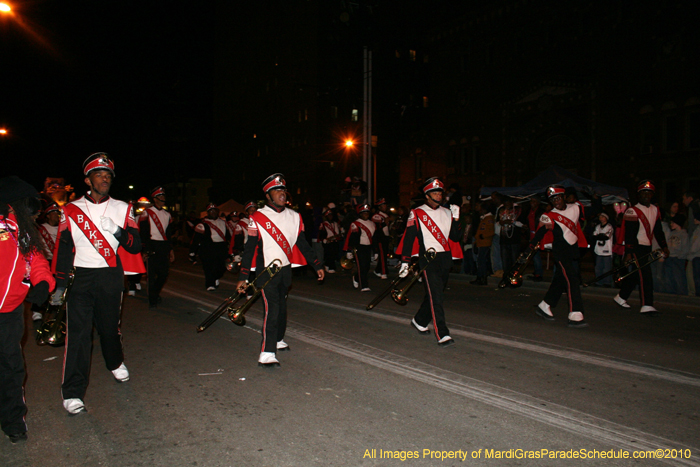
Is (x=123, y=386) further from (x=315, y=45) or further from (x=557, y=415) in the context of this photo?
(x=315, y=45)

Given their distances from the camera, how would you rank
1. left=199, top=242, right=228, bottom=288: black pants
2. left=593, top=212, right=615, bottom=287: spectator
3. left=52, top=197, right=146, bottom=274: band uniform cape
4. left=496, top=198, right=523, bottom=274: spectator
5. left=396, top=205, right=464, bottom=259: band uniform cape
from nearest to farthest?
left=52, top=197, right=146, bottom=274: band uniform cape
left=396, top=205, right=464, bottom=259: band uniform cape
left=199, top=242, right=228, bottom=288: black pants
left=593, top=212, right=615, bottom=287: spectator
left=496, top=198, right=523, bottom=274: spectator

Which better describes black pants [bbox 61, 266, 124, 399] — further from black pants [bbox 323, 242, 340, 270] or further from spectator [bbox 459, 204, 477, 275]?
black pants [bbox 323, 242, 340, 270]

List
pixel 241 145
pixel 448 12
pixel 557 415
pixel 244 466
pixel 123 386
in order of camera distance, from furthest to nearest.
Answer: pixel 241 145 < pixel 448 12 < pixel 123 386 < pixel 557 415 < pixel 244 466

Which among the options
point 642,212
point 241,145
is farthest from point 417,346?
point 241,145

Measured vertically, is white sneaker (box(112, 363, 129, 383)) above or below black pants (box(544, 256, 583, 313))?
below

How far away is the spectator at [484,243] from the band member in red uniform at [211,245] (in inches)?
256

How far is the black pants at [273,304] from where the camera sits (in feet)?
18.8

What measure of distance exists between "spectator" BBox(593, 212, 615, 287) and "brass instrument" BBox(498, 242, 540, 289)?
4.32 metres

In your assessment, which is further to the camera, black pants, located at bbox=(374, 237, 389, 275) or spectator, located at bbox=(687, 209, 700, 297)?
black pants, located at bbox=(374, 237, 389, 275)

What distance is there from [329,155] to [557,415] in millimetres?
44933

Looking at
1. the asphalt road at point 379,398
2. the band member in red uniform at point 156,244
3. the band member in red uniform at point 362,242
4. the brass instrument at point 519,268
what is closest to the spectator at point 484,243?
the band member in red uniform at point 362,242

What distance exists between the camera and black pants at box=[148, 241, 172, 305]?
9953mm

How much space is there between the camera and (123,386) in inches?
201

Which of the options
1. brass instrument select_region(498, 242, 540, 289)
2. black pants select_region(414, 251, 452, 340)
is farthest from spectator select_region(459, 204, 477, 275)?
black pants select_region(414, 251, 452, 340)
